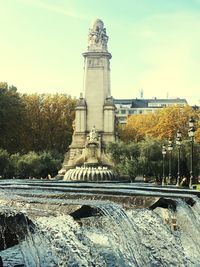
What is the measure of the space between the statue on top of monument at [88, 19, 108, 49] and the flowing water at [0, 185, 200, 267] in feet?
224

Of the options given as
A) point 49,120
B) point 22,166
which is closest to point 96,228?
point 22,166

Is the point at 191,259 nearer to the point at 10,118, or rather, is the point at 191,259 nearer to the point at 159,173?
the point at 159,173

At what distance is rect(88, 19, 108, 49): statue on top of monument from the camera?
3255 inches

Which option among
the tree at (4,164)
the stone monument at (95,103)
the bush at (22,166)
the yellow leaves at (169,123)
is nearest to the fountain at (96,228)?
the tree at (4,164)

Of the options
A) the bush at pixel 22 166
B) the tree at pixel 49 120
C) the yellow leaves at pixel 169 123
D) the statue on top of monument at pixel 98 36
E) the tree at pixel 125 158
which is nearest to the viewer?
the tree at pixel 125 158

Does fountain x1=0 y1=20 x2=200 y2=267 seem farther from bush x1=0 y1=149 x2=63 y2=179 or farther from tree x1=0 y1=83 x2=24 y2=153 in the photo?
tree x1=0 y1=83 x2=24 y2=153

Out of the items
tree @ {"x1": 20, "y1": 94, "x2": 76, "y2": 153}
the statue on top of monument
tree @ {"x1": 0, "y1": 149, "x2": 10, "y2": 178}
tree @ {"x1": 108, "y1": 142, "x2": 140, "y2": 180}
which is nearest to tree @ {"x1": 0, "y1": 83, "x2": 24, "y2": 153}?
tree @ {"x1": 20, "y1": 94, "x2": 76, "y2": 153}

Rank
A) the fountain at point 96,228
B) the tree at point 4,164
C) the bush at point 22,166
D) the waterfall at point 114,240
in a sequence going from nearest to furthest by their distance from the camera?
the fountain at point 96,228
the waterfall at point 114,240
the tree at point 4,164
the bush at point 22,166

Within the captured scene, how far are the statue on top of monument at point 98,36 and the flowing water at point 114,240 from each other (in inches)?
2687

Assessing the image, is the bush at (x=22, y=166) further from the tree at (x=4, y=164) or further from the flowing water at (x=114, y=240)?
the flowing water at (x=114, y=240)

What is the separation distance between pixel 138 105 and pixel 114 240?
142118 millimetres

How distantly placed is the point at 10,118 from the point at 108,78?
15.0m

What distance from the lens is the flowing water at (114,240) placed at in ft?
30.4

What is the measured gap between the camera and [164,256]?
13125 millimetres
